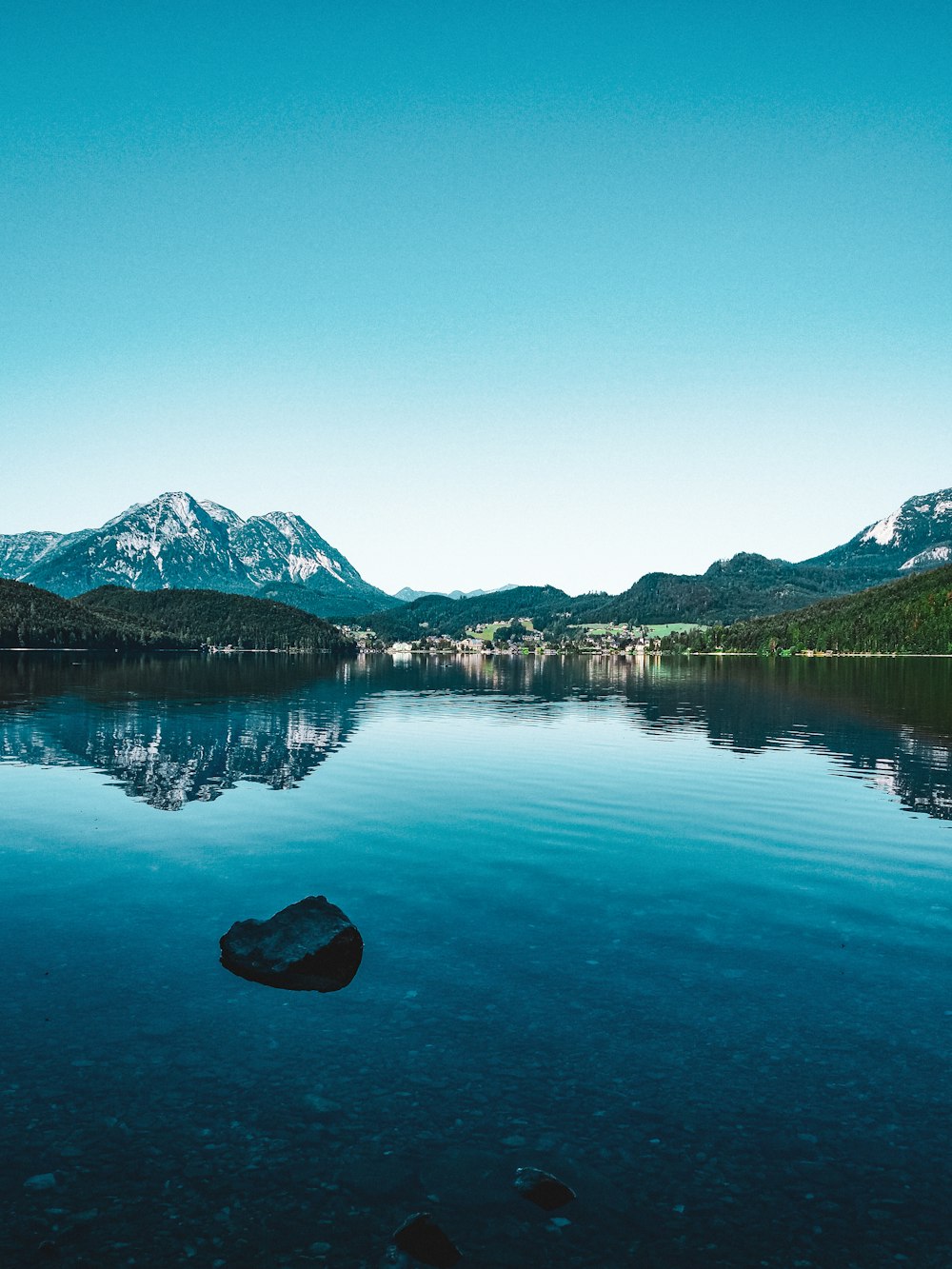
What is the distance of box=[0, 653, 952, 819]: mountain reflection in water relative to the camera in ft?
196

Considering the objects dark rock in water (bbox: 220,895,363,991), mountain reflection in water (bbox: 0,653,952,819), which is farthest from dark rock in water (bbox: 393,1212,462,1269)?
mountain reflection in water (bbox: 0,653,952,819)

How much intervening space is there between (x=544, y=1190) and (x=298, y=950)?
11637 mm

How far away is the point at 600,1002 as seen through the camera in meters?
21.8

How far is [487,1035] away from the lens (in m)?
19.8

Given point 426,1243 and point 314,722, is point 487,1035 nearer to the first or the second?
point 426,1243

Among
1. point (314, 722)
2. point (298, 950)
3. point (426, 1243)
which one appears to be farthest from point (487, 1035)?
point (314, 722)

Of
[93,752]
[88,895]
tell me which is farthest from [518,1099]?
[93,752]

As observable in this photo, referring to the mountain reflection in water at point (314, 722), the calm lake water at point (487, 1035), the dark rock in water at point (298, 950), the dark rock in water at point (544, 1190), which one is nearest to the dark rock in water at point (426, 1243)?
the calm lake water at point (487, 1035)

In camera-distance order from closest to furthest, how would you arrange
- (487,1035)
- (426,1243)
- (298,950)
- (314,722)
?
(426,1243)
(487,1035)
(298,950)
(314,722)

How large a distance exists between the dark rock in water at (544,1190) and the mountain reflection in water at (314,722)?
3756 cm

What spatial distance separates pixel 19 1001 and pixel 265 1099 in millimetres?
9005

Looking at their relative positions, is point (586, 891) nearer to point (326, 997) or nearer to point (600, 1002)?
point (600, 1002)

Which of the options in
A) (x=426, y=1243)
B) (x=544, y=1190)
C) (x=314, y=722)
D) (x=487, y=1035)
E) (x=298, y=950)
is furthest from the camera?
(x=314, y=722)

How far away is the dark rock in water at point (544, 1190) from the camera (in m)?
14.0
